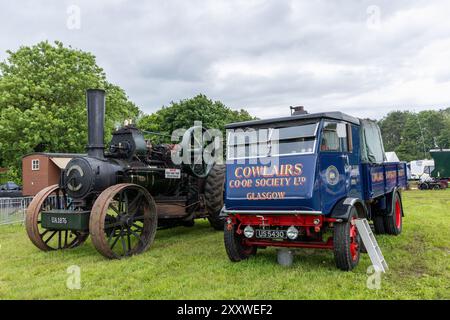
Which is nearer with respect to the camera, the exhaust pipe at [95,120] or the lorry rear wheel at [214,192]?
the exhaust pipe at [95,120]

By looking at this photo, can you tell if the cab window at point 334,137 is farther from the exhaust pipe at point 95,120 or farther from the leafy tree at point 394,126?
the leafy tree at point 394,126

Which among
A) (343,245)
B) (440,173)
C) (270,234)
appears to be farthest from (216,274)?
(440,173)

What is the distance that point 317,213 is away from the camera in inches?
202

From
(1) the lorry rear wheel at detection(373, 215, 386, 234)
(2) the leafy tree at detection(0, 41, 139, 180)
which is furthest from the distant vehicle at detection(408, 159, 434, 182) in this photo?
(1) the lorry rear wheel at detection(373, 215, 386, 234)

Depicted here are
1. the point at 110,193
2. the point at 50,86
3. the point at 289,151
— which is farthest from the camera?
the point at 50,86

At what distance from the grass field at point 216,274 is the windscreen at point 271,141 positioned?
161cm

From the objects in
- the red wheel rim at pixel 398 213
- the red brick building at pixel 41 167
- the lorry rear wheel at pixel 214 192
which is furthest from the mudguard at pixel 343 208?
the red brick building at pixel 41 167

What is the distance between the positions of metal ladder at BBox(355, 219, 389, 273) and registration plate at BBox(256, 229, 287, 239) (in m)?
1.03

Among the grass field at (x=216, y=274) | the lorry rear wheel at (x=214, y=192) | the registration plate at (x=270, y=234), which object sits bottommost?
the grass field at (x=216, y=274)

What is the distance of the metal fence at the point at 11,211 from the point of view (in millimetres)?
12773

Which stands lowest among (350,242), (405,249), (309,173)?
(405,249)
